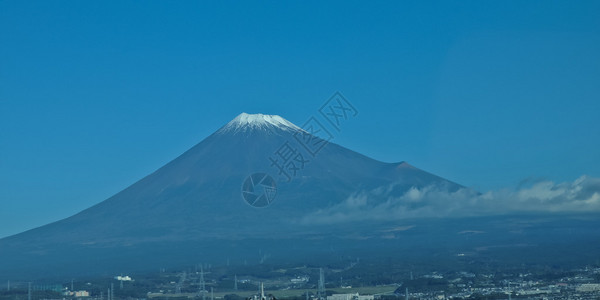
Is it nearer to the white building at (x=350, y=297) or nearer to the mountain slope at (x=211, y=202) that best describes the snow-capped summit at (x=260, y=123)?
the mountain slope at (x=211, y=202)

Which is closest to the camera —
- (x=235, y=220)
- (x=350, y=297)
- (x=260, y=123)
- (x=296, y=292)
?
(x=350, y=297)

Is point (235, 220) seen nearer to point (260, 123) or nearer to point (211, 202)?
point (211, 202)

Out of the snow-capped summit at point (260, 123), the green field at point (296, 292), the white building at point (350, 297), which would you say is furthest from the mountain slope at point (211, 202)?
the white building at point (350, 297)

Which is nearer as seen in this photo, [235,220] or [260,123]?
[235,220]

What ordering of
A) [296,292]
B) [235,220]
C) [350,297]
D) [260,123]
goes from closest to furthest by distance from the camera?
1. [350,297]
2. [296,292]
3. [235,220]
4. [260,123]

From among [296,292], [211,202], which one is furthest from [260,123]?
[296,292]

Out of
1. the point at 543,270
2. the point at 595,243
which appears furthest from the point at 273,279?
the point at 595,243
